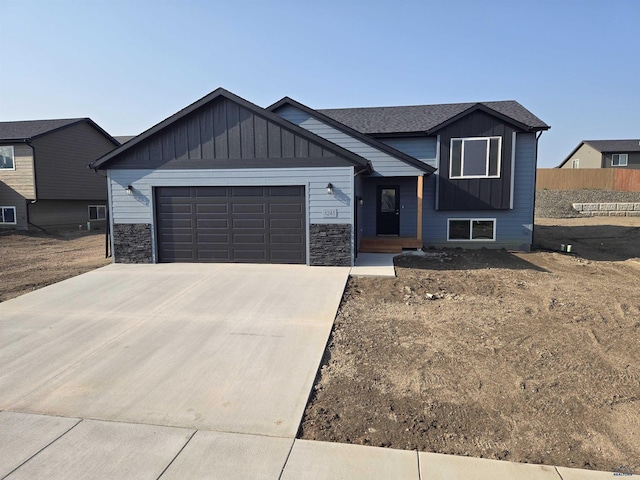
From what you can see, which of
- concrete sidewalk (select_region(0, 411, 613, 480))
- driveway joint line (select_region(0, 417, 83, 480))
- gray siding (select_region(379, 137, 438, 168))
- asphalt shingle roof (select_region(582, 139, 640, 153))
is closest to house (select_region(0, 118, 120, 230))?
gray siding (select_region(379, 137, 438, 168))

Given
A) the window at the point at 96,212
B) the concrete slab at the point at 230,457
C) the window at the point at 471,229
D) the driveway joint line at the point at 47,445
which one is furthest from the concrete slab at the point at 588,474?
the window at the point at 96,212

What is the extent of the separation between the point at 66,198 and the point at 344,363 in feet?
73.2

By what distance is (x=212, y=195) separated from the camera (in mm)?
11117

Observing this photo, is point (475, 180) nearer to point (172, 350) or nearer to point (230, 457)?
point (172, 350)

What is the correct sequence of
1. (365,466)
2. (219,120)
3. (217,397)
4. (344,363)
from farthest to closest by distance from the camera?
(219,120) → (344,363) → (217,397) → (365,466)

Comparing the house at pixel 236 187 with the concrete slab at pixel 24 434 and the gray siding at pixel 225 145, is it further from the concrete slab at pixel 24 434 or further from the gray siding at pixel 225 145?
the concrete slab at pixel 24 434

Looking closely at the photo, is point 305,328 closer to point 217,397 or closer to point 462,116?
point 217,397

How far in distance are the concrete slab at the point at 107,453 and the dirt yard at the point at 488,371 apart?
120cm

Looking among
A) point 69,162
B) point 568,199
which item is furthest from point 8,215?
point 568,199

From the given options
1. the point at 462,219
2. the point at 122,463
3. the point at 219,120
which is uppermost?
the point at 219,120

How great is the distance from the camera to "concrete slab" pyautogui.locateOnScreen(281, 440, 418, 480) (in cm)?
297

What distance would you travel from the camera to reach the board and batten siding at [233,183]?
10.6m

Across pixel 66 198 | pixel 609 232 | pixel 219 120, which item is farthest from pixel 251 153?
pixel 609 232

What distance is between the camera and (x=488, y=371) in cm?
468
